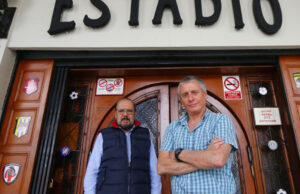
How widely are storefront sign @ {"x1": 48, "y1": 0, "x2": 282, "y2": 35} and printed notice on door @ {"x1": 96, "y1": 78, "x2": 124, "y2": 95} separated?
70 centimetres

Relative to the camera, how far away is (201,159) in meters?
1.08

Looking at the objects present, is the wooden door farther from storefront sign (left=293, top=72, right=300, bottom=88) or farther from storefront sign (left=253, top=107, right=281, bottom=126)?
storefront sign (left=293, top=72, right=300, bottom=88)

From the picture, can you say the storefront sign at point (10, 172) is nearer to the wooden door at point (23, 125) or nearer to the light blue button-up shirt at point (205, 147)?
the wooden door at point (23, 125)

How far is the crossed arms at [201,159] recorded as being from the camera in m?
1.05

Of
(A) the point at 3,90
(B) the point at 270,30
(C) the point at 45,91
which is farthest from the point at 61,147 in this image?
(B) the point at 270,30

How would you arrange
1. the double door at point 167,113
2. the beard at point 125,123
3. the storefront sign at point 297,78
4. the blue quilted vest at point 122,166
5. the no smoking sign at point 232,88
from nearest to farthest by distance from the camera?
the blue quilted vest at point 122,166 → the beard at point 125,123 → the double door at point 167,113 → the storefront sign at point 297,78 → the no smoking sign at point 232,88

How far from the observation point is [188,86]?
1.36 metres

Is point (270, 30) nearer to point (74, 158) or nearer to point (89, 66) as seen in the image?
point (89, 66)

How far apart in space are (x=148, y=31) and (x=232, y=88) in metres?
1.31

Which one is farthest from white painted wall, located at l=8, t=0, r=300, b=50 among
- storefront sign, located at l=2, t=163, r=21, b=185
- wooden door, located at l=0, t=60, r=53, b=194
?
storefront sign, located at l=2, t=163, r=21, b=185

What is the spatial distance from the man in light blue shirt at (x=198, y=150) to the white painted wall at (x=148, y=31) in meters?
1.09

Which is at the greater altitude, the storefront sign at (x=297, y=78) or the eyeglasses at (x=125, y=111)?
the storefront sign at (x=297, y=78)

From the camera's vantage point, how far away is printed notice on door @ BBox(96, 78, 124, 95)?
244cm

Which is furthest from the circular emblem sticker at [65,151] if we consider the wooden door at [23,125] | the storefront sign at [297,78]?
the storefront sign at [297,78]
